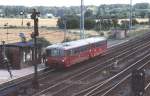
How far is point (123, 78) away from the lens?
37.1 meters

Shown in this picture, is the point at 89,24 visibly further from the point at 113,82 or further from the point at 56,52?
the point at 113,82

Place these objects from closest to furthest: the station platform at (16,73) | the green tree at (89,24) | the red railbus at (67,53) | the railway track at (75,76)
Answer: the railway track at (75,76) → the station platform at (16,73) → the red railbus at (67,53) → the green tree at (89,24)

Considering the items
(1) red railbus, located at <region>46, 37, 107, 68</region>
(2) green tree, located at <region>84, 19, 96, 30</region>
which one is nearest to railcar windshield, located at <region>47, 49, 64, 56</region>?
(1) red railbus, located at <region>46, 37, 107, 68</region>

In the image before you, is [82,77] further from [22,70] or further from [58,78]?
[22,70]

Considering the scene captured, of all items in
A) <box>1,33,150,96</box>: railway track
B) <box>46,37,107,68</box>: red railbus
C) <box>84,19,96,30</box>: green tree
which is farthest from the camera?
<box>84,19,96,30</box>: green tree

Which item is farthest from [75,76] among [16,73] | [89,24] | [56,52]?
[89,24]

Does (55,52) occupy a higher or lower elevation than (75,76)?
higher

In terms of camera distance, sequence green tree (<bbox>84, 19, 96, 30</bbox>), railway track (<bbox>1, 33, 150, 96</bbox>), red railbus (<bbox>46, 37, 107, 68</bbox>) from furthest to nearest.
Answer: green tree (<bbox>84, 19, 96, 30</bbox>)
red railbus (<bbox>46, 37, 107, 68</bbox>)
railway track (<bbox>1, 33, 150, 96</bbox>)

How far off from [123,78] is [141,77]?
17.1 metres

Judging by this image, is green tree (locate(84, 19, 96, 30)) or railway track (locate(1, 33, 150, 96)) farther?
green tree (locate(84, 19, 96, 30))

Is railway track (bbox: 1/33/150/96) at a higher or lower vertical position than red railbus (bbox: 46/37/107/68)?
lower

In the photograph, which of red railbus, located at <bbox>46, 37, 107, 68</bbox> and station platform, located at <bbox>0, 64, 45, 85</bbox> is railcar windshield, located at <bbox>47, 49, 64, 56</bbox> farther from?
station platform, located at <bbox>0, 64, 45, 85</bbox>

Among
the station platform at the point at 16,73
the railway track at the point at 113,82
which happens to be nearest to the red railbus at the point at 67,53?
the station platform at the point at 16,73

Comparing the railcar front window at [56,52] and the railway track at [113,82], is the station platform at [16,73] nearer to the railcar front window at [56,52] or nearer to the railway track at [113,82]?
the railcar front window at [56,52]
